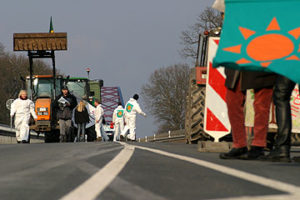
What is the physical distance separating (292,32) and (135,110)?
1917 cm

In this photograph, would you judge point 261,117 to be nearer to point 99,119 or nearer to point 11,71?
point 99,119

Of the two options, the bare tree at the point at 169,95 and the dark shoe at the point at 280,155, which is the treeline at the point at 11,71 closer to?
the bare tree at the point at 169,95

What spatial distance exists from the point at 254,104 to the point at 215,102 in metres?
2.33

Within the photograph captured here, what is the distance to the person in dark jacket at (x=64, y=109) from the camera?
20844 mm

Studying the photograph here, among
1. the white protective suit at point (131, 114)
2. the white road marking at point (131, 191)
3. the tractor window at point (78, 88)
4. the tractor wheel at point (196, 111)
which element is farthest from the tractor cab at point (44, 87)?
the white road marking at point (131, 191)

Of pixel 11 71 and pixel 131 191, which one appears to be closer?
pixel 131 191

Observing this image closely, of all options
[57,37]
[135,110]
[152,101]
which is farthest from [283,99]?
[152,101]

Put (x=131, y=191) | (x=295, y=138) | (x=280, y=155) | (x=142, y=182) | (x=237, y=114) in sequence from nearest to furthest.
Answer: (x=131, y=191) → (x=142, y=182) → (x=280, y=155) → (x=237, y=114) → (x=295, y=138)

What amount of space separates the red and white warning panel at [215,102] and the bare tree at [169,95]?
59413mm

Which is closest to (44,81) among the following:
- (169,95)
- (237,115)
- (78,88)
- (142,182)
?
(78,88)

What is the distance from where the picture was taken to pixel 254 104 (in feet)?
24.2

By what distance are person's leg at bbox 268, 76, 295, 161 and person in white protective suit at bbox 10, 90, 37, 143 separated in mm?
13577

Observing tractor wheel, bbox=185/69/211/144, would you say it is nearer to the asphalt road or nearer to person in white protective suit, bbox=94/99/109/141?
the asphalt road

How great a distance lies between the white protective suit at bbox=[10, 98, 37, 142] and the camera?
19.7 metres
